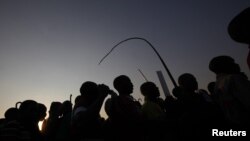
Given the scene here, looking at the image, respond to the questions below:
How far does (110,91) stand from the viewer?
4543 mm

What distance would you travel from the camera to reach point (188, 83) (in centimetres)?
506

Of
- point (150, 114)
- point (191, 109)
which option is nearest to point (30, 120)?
point (150, 114)

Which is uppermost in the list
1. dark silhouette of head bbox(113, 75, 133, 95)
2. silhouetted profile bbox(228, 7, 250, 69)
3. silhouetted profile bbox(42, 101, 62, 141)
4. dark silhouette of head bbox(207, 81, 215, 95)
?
silhouetted profile bbox(228, 7, 250, 69)

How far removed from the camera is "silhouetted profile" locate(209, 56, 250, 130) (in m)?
3.51

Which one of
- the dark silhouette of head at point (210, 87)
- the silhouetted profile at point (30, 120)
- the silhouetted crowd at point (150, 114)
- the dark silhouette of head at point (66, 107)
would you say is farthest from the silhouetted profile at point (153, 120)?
the silhouetted profile at point (30, 120)

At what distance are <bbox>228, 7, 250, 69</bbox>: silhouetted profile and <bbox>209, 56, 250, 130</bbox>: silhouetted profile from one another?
54cm

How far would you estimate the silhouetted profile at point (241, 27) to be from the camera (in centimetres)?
313

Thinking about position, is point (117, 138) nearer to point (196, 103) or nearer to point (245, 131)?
point (196, 103)

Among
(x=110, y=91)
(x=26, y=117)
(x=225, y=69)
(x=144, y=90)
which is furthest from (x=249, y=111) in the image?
(x=26, y=117)

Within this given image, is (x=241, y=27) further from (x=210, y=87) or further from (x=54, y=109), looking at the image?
(x=54, y=109)

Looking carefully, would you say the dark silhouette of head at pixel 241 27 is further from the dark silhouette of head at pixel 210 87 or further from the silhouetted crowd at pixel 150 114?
the dark silhouette of head at pixel 210 87

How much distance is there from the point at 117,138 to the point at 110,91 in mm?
878

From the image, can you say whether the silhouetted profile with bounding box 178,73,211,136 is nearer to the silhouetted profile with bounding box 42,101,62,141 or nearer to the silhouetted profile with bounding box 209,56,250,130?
the silhouetted profile with bounding box 209,56,250,130

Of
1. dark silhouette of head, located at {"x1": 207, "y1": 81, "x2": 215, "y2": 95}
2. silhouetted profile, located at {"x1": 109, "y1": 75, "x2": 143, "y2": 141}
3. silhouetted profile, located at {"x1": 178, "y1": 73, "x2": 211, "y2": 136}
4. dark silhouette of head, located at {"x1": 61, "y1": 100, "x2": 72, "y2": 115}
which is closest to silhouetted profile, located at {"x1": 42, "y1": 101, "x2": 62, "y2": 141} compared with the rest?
dark silhouette of head, located at {"x1": 61, "y1": 100, "x2": 72, "y2": 115}
